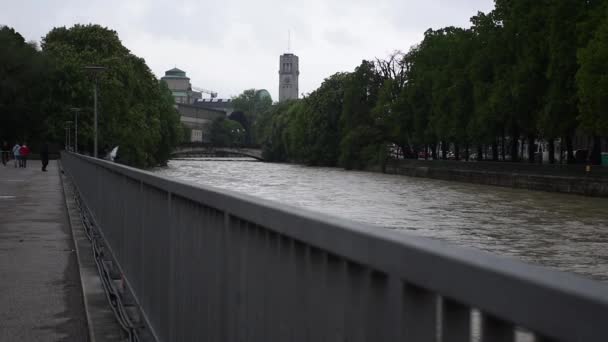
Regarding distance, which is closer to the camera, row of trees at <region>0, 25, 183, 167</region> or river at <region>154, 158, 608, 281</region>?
river at <region>154, 158, 608, 281</region>

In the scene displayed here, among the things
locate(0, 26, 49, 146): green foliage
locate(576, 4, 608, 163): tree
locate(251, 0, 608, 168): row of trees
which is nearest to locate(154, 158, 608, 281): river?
locate(576, 4, 608, 163): tree

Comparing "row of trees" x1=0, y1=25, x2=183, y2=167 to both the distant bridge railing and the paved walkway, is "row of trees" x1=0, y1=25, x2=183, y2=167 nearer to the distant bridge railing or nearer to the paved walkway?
the paved walkway

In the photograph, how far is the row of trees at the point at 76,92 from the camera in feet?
229

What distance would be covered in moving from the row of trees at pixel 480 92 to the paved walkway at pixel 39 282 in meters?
30.6

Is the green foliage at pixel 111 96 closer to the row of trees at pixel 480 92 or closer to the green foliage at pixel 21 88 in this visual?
the green foliage at pixel 21 88

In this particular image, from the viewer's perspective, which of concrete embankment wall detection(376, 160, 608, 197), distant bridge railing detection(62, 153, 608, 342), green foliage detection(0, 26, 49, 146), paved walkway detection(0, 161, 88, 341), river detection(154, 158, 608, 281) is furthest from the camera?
green foliage detection(0, 26, 49, 146)

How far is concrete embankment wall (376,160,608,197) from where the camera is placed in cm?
4416

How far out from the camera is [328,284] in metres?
2.49

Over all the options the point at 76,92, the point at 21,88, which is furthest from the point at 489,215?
the point at 21,88

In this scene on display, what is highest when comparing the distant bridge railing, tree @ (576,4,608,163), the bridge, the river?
tree @ (576,4,608,163)

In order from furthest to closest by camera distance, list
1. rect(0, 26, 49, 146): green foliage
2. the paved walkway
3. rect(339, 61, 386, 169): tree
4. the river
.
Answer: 1. rect(0, 26, 49, 146): green foliage
2. rect(339, 61, 386, 169): tree
3. the river
4. the paved walkway

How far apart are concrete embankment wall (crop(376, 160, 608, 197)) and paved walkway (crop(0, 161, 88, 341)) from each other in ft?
104

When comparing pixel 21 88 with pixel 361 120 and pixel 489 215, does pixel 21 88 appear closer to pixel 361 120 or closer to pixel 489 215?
pixel 361 120

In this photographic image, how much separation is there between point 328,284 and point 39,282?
6.73 metres
